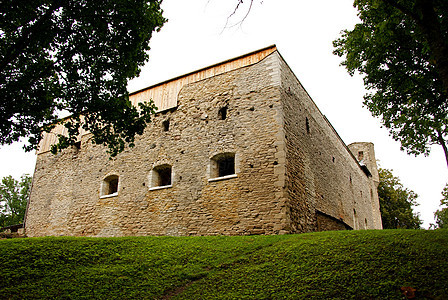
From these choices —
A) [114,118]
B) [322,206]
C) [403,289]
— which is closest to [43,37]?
[114,118]

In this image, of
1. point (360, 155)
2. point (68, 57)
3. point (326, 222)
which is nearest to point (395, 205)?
point (360, 155)

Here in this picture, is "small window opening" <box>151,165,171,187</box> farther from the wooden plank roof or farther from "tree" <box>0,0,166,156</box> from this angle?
"tree" <box>0,0,166,156</box>

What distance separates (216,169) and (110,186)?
6233 mm

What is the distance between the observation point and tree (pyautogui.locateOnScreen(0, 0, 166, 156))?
245 inches

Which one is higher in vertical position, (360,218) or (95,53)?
(95,53)

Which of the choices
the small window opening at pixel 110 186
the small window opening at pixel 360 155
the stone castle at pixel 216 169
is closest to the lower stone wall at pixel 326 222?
the stone castle at pixel 216 169

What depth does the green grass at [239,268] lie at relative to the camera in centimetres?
452

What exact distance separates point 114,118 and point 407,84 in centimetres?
906

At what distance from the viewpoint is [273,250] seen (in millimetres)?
6582

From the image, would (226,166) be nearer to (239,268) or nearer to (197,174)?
(197,174)

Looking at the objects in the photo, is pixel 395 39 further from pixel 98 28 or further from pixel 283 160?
pixel 98 28

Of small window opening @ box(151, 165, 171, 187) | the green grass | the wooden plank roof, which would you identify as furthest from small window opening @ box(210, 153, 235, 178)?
the green grass

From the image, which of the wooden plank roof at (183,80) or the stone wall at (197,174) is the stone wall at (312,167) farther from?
the wooden plank roof at (183,80)

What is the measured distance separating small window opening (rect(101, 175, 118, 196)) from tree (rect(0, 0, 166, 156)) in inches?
257
